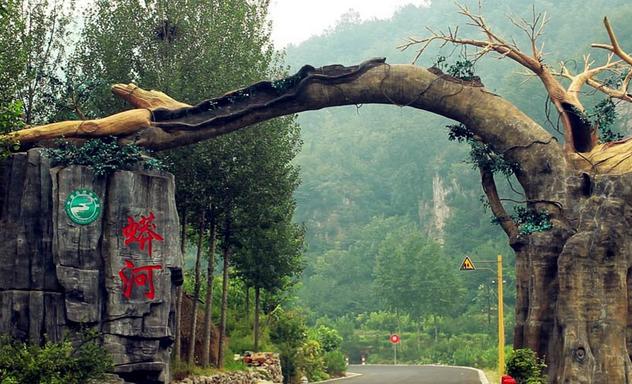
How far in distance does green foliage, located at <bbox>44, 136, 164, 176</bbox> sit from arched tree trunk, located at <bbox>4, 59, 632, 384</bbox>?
678mm

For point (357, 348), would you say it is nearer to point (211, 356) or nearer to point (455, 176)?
point (455, 176)

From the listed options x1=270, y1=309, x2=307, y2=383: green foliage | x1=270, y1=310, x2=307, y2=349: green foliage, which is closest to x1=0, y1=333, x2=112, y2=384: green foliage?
x1=270, y1=309, x2=307, y2=383: green foliage

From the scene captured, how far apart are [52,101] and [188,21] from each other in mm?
5355

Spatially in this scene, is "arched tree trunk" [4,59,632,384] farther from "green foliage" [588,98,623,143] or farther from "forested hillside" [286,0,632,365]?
"forested hillside" [286,0,632,365]

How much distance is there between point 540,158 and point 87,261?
29.6 feet

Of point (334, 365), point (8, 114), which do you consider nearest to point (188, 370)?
point (8, 114)

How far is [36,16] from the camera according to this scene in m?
24.4

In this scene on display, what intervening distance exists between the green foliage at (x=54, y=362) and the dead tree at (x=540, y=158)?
4.41 meters

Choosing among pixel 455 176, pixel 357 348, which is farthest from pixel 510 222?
pixel 455 176

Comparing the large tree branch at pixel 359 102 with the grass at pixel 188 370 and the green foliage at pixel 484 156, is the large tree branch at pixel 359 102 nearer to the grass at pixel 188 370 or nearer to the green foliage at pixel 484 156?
the green foliage at pixel 484 156

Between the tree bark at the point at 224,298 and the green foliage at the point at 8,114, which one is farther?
the tree bark at the point at 224,298

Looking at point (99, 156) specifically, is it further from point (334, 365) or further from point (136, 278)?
point (334, 365)

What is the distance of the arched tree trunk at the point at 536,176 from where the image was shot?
1476 cm

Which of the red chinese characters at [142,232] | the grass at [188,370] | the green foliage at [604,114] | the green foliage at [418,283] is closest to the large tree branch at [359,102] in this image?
the green foliage at [604,114]
